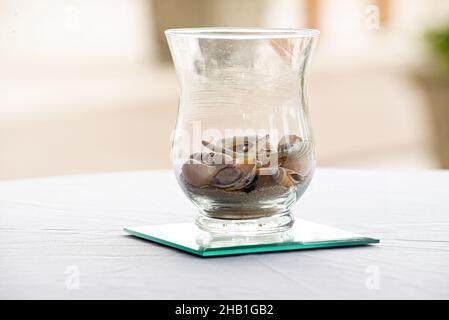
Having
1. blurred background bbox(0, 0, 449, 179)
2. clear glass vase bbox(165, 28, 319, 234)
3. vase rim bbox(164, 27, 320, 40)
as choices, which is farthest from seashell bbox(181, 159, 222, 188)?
blurred background bbox(0, 0, 449, 179)

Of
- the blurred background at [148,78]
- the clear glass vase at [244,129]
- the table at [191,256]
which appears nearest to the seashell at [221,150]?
the clear glass vase at [244,129]

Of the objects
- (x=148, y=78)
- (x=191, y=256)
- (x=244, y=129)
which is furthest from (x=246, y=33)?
(x=148, y=78)

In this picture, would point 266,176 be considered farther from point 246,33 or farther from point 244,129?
point 246,33

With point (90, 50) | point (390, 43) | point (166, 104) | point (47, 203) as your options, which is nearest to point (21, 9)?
point (90, 50)

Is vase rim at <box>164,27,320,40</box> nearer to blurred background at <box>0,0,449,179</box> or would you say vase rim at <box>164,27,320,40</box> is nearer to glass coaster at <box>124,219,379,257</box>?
glass coaster at <box>124,219,379,257</box>

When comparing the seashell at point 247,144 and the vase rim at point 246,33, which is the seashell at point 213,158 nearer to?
the seashell at point 247,144
